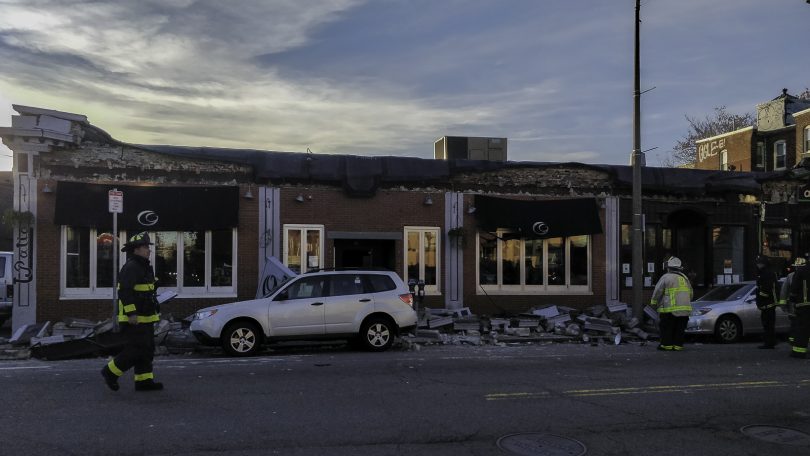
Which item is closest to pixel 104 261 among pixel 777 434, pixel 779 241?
pixel 777 434

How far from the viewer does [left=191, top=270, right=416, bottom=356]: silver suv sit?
11.8 meters

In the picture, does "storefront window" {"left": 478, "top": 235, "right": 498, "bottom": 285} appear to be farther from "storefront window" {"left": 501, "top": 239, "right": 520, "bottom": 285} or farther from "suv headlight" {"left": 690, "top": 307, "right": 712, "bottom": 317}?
"suv headlight" {"left": 690, "top": 307, "right": 712, "bottom": 317}

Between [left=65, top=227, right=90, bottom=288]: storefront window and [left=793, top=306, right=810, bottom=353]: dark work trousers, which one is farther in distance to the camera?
[left=65, top=227, right=90, bottom=288]: storefront window

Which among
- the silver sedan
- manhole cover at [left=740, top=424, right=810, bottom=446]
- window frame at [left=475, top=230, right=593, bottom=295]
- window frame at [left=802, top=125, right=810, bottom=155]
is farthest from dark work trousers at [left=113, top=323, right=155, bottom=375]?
window frame at [left=802, top=125, right=810, bottom=155]

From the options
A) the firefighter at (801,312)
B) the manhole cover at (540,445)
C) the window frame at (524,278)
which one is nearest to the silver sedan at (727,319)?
the firefighter at (801,312)

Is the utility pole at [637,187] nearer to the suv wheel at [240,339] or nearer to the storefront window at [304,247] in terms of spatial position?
the storefront window at [304,247]

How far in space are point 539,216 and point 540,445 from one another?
43.2ft

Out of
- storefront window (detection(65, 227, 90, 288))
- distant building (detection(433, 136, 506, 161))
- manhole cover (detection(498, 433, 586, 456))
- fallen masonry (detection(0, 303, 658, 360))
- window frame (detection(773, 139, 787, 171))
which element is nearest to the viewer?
manhole cover (detection(498, 433, 586, 456))

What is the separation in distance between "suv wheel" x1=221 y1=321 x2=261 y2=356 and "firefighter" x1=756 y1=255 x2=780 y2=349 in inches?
A: 391

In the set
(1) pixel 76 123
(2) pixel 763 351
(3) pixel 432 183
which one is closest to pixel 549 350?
(2) pixel 763 351

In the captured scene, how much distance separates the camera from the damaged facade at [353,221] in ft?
51.0

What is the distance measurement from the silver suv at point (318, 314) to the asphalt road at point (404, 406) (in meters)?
0.73

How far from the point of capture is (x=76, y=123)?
1564cm

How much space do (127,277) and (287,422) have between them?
2.86m
